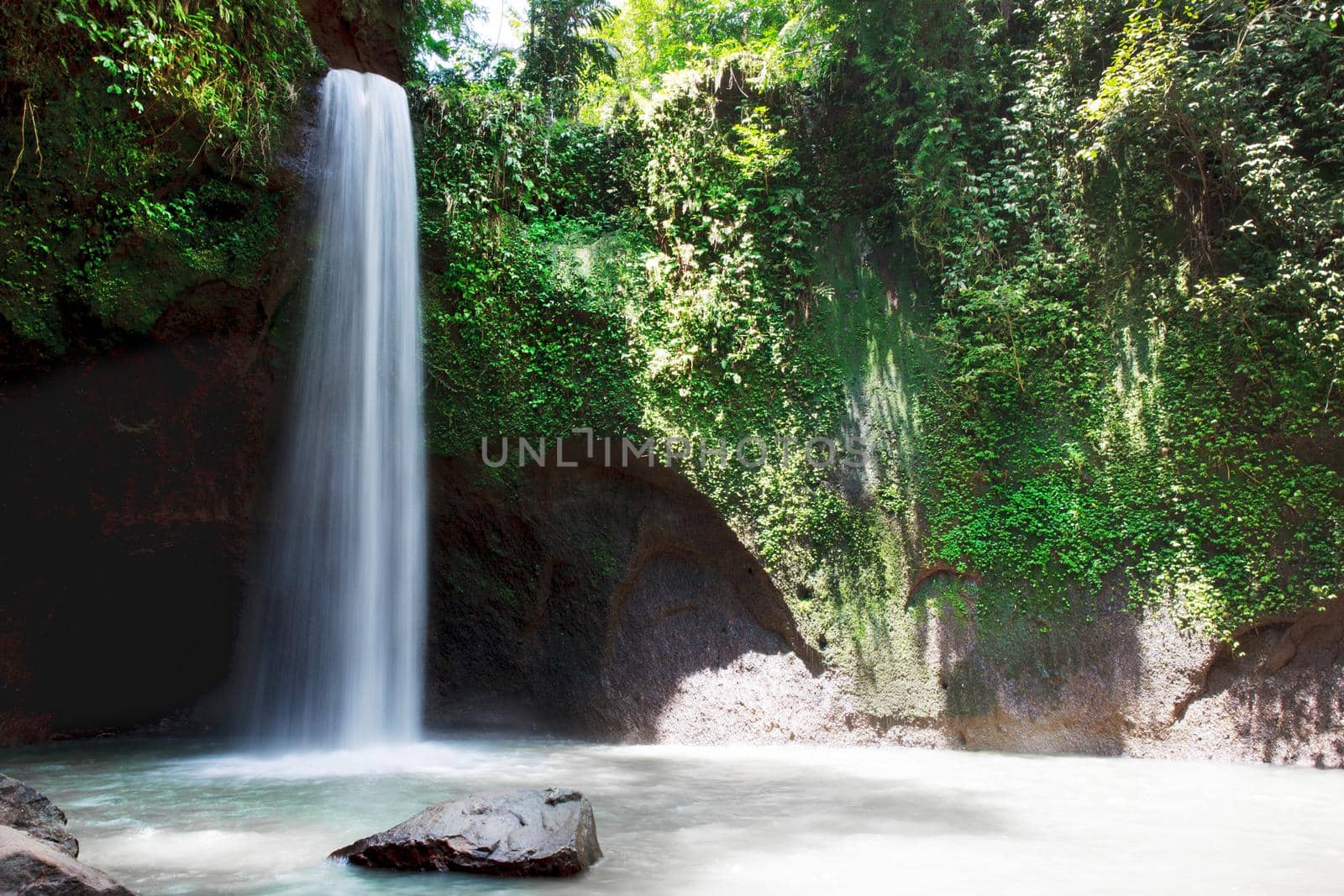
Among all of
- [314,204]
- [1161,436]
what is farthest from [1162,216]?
[314,204]

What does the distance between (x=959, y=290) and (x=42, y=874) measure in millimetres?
9367

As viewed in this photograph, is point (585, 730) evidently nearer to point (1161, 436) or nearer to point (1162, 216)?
point (1161, 436)

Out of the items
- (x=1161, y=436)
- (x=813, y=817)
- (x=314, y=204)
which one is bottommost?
(x=813, y=817)

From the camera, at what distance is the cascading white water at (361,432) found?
9266mm

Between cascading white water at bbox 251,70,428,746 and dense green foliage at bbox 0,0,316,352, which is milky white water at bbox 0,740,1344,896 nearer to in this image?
cascading white water at bbox 251,70,428,746

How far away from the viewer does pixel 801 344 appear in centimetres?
1003

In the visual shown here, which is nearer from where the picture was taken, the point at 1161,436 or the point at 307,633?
the point at 1161,436

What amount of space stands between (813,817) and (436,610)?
580 centimetres

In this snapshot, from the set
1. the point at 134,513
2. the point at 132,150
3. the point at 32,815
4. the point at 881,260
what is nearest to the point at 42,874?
the point at 32,815

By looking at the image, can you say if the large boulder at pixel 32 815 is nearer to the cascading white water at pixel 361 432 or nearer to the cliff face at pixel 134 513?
the cascading white water at pixel 361 432

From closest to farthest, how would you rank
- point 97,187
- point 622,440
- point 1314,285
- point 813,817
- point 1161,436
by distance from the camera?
point 813,817, point 97,187, point 1314,285, point 1161,436, point 622,440

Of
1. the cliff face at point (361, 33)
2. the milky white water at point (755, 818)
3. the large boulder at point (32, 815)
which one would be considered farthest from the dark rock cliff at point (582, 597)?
the cliff face at point (361, 33)

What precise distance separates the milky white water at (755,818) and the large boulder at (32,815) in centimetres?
25

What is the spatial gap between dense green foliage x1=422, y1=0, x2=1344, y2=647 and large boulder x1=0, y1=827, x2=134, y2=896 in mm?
6644
